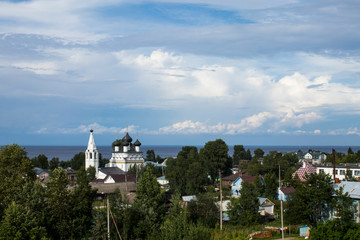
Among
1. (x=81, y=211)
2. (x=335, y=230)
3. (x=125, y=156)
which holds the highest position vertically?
(x=125, y=156)

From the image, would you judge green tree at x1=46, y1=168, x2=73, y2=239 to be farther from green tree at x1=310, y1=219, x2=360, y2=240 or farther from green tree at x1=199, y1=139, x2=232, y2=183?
green tree at x1=199, y1=139, x2=232, y2=183

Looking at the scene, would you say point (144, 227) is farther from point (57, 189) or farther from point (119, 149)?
point (119, 149)

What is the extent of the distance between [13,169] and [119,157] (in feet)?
171

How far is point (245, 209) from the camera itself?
3506 centimetres

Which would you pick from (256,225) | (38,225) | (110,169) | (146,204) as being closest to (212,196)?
(256,225)

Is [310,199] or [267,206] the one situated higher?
[310,199]

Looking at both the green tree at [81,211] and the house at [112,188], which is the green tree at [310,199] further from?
the house at [112,188]

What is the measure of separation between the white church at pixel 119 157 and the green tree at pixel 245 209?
4345cm

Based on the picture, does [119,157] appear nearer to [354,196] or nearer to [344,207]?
[354,196]

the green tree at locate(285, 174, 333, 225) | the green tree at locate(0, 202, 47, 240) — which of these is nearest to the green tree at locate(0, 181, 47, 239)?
the green tree at locate(0, 202, 47, 240)

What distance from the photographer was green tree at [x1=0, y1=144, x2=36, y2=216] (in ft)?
95.0

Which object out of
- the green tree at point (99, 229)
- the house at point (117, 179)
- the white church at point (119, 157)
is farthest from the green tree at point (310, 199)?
the white church at point (119, 157)

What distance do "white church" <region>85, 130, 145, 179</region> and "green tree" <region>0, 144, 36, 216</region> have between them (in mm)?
44350

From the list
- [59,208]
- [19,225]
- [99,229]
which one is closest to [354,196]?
[99,229]
